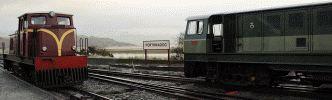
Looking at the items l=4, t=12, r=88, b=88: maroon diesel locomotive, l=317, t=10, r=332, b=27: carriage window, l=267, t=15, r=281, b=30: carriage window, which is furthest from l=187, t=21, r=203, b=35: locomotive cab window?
l=4, t=12, r=88, b=88: maroon diesel locomotive

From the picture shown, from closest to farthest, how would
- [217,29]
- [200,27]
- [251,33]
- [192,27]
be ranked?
[251,33], [217,29], [200,27], [192,27]

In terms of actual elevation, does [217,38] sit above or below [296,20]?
below

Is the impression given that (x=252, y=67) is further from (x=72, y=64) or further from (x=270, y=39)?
(x=72, y=64)

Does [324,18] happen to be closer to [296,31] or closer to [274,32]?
[296,31]

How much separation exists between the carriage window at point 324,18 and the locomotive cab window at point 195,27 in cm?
352

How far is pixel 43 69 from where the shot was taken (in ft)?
28.5

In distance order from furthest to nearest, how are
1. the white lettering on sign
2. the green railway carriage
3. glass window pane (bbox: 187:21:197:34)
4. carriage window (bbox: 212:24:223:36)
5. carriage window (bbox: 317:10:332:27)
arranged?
the white lettering on sign
glass window pane (bbox: 187:21:197:34)
carriage window (bbox: 212:24:223:36)
the green railway carriage
carriage window (bbox: 317:10:332:27)

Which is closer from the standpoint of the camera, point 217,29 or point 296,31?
point 296,31

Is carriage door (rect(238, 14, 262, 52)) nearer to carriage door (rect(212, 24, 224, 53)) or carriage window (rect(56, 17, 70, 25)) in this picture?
carriage door (rect(212, 24, 224, 53))

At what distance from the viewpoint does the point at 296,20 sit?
7.05m

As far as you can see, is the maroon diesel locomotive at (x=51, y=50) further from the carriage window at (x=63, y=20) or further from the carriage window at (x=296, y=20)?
the carriage window at (x=296, y=20)

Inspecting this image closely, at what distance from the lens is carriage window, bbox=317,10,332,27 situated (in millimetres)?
6492

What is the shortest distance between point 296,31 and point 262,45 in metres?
0.99

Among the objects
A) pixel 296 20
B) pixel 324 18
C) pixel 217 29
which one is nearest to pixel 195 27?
pixel 217 29
